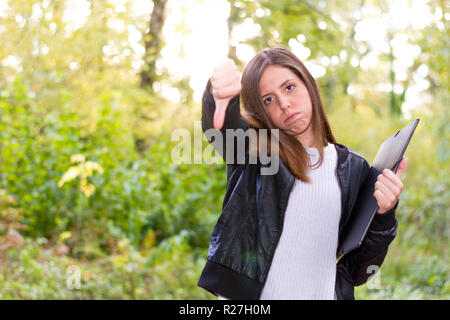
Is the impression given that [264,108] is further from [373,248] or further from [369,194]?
[373,248]

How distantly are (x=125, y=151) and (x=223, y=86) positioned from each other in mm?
4008

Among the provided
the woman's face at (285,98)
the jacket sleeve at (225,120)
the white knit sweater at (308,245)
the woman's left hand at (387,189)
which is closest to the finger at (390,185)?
the woman's left hand at (387,189)

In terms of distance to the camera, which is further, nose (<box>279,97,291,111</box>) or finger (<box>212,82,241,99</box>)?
nose (<box>279,97,291,111</box>)

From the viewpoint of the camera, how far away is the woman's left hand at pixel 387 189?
1.29 meters

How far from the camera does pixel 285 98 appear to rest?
1.41 meters

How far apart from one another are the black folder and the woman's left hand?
0.02 metres

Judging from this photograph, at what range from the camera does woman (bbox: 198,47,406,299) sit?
1.31m

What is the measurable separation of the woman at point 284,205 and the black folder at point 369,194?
0.08 ft

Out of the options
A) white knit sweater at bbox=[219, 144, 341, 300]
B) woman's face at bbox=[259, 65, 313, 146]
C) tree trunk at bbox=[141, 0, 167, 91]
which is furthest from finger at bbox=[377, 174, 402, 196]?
tree trunk at bbox=[141, 0, 167, 91]

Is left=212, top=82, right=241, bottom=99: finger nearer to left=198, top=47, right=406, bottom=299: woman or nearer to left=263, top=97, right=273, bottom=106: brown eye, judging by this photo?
left=198, top=47, right=406, bottom=299: woman

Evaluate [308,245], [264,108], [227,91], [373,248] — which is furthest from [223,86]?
[373,248]

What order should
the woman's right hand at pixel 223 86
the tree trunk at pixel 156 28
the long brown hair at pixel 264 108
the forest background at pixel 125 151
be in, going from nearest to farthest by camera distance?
the woman's right hand at pixel 223 86, the long brown hair at pixel 264 108, the forest background at pixel 125 151, the tree trunk at pixel 156 28

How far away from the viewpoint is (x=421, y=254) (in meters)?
5.46

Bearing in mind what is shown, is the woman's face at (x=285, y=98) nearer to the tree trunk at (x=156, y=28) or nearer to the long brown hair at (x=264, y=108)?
the long brown hair at (x=264, y=108)
